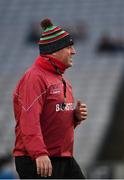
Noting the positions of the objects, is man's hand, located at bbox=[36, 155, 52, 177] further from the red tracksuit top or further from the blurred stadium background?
the blurred stadium background

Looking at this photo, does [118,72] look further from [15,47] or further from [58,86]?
[58,86]

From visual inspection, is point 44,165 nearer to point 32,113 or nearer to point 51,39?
point 32,113

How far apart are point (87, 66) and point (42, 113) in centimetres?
874

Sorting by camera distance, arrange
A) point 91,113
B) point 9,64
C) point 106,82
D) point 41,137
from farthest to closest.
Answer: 1. point 9,64
2. point 106,82
3. point 91,113
4. point 41,137

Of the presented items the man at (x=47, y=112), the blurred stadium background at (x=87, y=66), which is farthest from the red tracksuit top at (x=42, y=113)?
the blurred stadium background at (x=87, y=66)

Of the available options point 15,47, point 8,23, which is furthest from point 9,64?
point 8,23

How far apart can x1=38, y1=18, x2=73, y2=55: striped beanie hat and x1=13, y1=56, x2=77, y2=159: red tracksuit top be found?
0.05 m

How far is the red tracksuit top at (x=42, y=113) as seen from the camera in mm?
3109

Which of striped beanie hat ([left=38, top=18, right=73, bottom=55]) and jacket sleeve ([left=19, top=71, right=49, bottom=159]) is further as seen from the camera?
striped beanie hat ([left=38, top=18, right=73, bottom=55])

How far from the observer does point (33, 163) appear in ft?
10.6

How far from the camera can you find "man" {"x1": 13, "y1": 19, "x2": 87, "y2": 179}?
3121mm

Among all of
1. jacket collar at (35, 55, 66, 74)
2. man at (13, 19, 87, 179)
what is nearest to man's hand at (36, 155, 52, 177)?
man at (13, 19, 87, 179)

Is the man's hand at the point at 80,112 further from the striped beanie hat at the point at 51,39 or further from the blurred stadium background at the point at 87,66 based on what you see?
the blurred stadium background at the point at 87,66

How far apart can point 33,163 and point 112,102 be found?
25.2 ft
